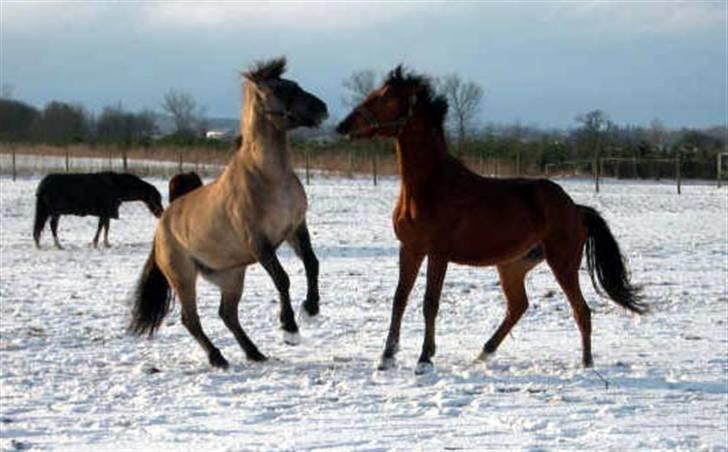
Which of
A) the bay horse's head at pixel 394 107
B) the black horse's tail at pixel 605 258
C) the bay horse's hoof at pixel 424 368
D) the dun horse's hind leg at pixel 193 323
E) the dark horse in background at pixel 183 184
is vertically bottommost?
the bay horse's hoof at pixel 424 368

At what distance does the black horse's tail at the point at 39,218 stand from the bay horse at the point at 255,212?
12.2 m

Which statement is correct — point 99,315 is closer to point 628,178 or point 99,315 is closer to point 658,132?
point 628,178

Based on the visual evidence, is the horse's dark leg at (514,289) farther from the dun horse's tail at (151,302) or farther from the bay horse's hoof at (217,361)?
the dun horse's tail at (151,302)

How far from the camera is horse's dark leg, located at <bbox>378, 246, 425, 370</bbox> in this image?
7.96 m

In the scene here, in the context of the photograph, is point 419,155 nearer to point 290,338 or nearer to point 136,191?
point 290,338

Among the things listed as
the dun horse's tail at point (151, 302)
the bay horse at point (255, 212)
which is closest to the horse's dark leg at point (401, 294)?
the bay horse at point (255, 212)

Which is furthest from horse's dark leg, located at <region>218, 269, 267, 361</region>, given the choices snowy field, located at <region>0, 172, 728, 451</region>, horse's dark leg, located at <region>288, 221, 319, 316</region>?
horse's dark leg, located at <region>288, 221, 319, 316</region>

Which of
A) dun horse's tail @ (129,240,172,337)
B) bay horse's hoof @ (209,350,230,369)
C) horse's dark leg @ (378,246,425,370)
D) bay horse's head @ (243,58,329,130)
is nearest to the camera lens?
bay horse's head @ (243,58,329,130)

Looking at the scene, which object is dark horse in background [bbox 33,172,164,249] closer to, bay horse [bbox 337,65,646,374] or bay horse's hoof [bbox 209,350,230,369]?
bay horse's hoof [bbox 209,350,230,369]

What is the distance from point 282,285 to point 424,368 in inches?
46.2

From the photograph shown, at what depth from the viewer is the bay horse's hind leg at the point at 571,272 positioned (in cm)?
812

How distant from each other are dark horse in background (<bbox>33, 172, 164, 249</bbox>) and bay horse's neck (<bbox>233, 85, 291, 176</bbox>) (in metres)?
13.2

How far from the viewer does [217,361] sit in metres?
8.28

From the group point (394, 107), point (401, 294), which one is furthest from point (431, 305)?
point (394, 107)
